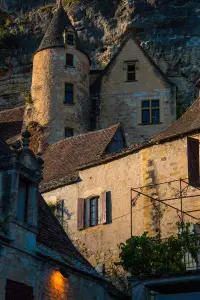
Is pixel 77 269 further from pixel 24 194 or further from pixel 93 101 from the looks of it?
pixel 93 101

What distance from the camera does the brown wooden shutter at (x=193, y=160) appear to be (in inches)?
847

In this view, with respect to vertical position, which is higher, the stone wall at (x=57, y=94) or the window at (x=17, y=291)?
the stone wall at (x=57, y=94)

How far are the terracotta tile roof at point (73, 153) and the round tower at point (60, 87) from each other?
6.17 m

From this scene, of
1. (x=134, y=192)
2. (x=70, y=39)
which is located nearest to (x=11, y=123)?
(x=70, y=39)

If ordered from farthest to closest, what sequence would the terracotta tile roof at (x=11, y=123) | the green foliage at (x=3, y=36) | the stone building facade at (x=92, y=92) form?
the green foliage at (x=3, y=36) → the terracotta tile roof at (x=11, y=123) → the stone building facade at (x=92, y=92)

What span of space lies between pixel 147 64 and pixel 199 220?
18.6m

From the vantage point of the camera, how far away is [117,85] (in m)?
38.6

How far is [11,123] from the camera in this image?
38750 mm

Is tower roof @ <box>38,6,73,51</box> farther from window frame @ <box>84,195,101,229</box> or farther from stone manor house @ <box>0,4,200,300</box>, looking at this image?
window frame @ <box>84,195,101,229</box>

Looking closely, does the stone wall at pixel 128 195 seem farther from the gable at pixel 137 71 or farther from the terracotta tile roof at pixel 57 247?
the gable at pixel 137 71

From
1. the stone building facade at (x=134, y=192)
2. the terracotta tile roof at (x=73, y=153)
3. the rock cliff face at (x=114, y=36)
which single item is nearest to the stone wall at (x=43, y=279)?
the stone building facade at (x=134, y=192)

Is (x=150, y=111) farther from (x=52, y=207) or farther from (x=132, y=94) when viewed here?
(x=52, y=207)

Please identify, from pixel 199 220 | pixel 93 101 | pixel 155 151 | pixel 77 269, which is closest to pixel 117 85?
pixel 93 101

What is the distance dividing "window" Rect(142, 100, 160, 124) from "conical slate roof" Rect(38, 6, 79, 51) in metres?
5.90
